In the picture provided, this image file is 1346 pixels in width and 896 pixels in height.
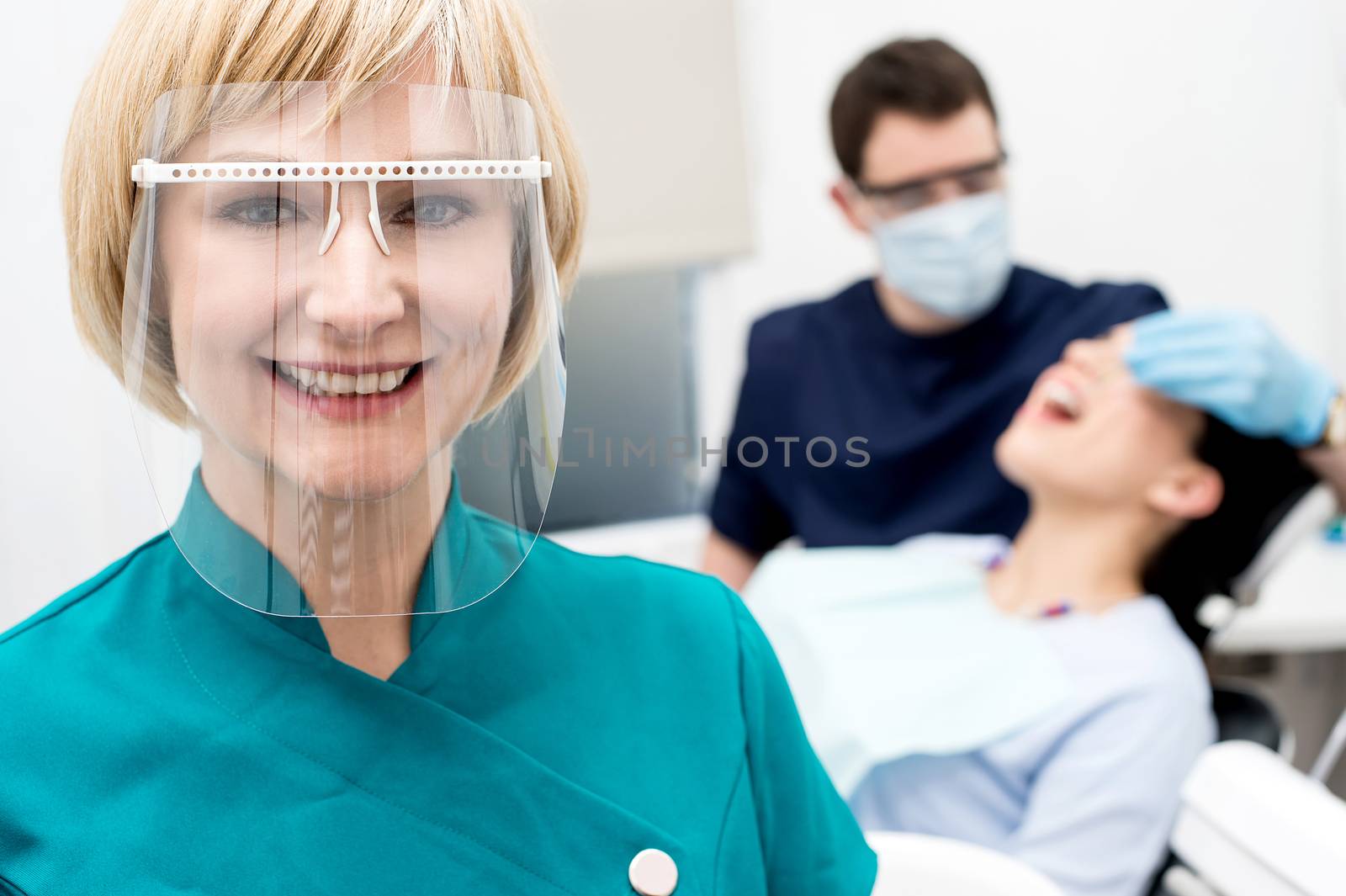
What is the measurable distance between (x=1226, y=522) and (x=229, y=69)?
1.38m

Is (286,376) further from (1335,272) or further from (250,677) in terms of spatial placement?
(1335,272)

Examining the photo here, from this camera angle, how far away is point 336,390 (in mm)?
647

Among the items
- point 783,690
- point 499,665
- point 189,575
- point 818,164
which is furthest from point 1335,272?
point 189,575

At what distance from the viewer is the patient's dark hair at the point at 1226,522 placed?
5.14 ft

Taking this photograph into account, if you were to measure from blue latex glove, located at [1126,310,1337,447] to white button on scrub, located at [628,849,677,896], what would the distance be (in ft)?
3.25

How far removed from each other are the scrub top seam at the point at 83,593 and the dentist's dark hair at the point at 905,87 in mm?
1304

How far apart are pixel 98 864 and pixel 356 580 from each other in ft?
0.65

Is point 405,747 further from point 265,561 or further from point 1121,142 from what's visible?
point 1121,142

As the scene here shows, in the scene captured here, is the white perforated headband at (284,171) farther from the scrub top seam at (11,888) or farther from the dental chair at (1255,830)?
the dental chair at (1255,830)

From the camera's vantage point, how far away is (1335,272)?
2365 mm

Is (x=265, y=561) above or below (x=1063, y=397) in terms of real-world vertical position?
above

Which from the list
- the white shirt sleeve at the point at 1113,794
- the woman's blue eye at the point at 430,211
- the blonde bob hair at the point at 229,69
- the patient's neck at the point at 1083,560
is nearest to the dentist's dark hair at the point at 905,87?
the patient's neck at the point at 1083,560

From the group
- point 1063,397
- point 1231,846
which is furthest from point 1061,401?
point 1231,846

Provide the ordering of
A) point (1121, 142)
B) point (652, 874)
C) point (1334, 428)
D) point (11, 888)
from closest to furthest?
point (11, 888)
point (652, 874)
point (1334, 428)
point (1121, 142)
